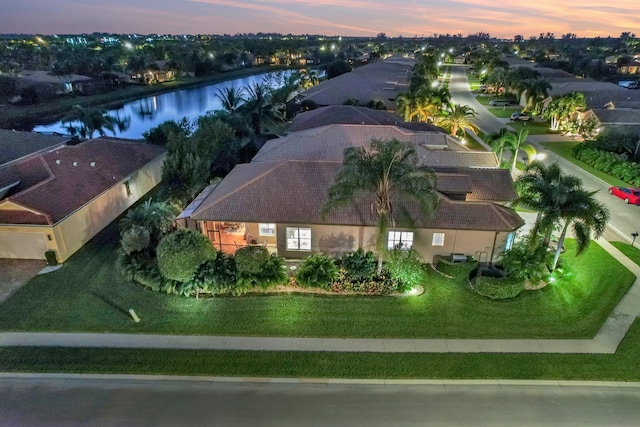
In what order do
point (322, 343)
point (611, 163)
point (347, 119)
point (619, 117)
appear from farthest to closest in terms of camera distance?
point (619, 117)
point (347, 119)
point (611, 163)
point (322, 343)

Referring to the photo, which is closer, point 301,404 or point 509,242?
point 301,404

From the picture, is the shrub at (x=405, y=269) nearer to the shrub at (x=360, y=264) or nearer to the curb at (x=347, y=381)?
the shrub at (x=360, y=264)

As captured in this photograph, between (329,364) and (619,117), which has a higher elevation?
(619,117)

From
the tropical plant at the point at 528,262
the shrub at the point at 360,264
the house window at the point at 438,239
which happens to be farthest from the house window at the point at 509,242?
the shrub at the point at 360,264

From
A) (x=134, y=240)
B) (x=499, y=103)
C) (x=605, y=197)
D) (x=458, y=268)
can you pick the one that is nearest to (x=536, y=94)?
(x=499, y=103)

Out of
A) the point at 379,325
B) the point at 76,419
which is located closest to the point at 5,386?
the point at 76,419

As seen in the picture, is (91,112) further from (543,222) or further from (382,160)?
(543,222)

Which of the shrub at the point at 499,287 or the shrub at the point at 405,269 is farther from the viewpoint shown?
the shrub at the point at 405,269

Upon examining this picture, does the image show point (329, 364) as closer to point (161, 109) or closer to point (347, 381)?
point (347, 381)
